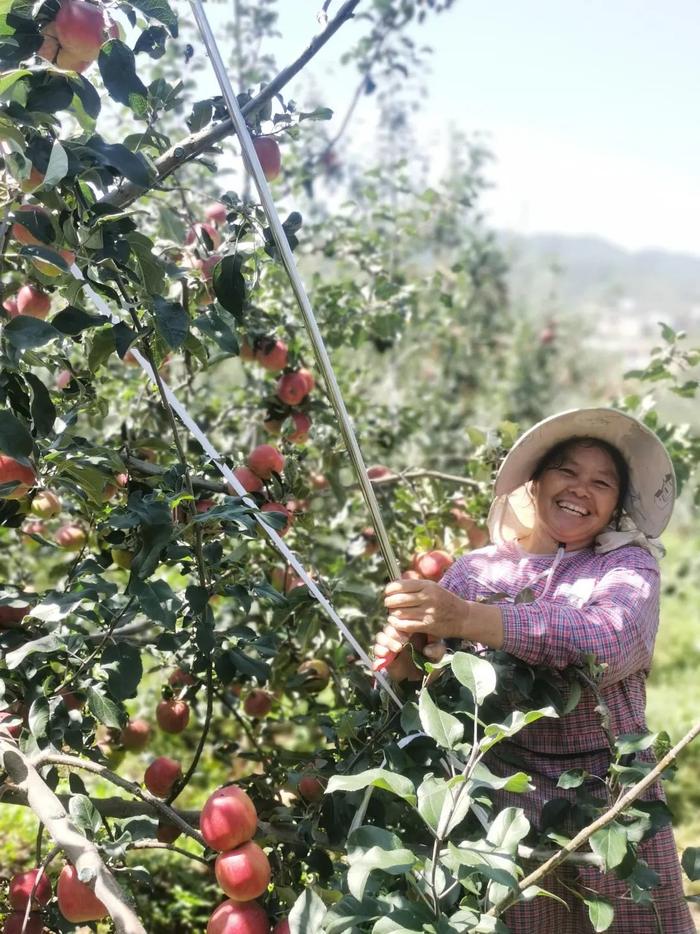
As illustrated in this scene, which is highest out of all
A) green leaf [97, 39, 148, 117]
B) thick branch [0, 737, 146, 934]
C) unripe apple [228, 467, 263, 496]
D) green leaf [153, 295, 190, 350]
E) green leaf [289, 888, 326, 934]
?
green leaf [97, 39, 148, 117]

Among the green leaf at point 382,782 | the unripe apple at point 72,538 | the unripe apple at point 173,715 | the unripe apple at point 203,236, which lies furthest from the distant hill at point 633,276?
the green leaf at point 382,782

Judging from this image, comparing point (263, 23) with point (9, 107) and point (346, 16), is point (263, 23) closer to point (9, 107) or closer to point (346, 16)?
point (346, 16)

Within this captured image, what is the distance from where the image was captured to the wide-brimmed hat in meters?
1.59

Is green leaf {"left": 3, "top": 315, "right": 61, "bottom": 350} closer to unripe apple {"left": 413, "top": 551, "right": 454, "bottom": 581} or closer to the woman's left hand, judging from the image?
the woman's left hand

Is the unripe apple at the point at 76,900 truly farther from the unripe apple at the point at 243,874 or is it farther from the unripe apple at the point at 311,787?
the unripe apple at the point at 311,787

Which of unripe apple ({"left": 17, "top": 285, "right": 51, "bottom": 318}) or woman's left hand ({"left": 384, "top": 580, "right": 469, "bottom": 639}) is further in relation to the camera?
unripe apple ({"left": 17, "top": 285, "right": 51, "bottom": 318})

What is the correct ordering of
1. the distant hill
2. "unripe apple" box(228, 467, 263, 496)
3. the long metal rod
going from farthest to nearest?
1. the distant hill
2. "unripe apple" box(228, 467, 263, 496)
3. the long metal rod

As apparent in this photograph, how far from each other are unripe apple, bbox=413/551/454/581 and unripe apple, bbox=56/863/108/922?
2.90 ft

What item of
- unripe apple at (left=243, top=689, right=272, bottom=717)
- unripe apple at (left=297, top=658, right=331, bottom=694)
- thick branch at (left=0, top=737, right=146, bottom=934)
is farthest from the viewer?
unripe apple at (left=243, top=689, right=272, bottom=717)

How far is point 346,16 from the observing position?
1.26m

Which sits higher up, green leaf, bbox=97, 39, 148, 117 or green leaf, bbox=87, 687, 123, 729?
green leaf, bbox=97, 39, 148, 117

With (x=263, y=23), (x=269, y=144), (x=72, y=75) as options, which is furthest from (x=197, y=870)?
(x=263, y=23)

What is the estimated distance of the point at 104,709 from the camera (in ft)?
4.48

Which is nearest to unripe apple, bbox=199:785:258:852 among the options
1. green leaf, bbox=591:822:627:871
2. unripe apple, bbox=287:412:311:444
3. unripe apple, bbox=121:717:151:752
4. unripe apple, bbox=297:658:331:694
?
green leaf, bbox=591:822:627:871
